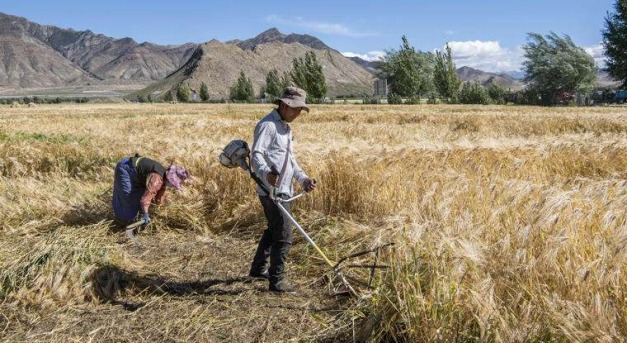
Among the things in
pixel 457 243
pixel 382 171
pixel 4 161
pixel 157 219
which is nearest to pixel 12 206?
pixel 157 219

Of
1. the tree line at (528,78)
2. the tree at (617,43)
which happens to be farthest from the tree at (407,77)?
the tree at (617,43)

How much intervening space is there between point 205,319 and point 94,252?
75.6 inches

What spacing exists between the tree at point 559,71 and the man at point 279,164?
240ft

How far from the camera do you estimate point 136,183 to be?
23.2ft

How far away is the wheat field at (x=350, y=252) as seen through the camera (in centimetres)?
319

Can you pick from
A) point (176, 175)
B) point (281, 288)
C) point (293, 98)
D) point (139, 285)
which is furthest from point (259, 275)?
point (176, 175)

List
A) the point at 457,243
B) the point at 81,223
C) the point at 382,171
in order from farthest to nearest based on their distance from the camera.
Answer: the point at 81,223 < the point at 382,171 < the point at 457,243

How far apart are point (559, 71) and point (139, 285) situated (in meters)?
76.6

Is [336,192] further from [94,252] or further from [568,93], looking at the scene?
[568,93]

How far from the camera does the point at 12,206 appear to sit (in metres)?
7.30

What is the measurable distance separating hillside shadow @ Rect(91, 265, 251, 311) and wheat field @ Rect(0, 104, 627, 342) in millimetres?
18

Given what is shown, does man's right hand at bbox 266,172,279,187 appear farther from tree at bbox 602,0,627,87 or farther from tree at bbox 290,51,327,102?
tree at bbox 290,51,327,102

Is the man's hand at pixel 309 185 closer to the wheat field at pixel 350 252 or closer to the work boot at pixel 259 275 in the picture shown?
the wheat field at pixel 350 252

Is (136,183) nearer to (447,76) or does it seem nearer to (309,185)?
(309,185)
